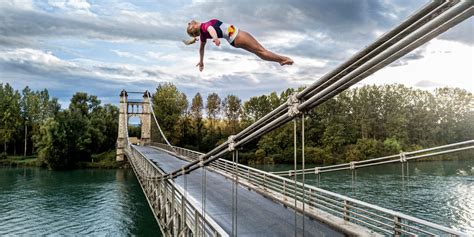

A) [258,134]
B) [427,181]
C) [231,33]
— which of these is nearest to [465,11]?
[231,33]

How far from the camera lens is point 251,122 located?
5438 cm

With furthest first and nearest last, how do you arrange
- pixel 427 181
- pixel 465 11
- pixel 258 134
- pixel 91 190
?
pixel 91 190, pixel 427 181, pixel 258 134, pixel 465 11

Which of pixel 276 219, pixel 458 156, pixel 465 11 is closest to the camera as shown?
pixel 465 11

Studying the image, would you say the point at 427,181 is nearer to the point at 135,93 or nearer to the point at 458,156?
the point at 458,156

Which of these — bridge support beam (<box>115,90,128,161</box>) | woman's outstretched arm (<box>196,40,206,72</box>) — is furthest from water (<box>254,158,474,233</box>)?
bridge support beam (<box>115,90,128,161</box>)

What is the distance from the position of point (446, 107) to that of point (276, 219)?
46478 mm

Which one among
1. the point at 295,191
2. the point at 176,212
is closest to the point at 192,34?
the point at 295,191

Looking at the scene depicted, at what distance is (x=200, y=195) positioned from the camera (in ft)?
39.5

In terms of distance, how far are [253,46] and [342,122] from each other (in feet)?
168

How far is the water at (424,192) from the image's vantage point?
689 inches

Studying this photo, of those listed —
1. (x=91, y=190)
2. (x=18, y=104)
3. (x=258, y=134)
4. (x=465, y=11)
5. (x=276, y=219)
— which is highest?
(x=18, y=104)

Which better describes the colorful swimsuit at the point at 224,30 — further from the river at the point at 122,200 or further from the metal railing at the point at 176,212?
the river at the point at 122,200

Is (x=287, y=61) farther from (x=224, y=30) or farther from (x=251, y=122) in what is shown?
(x=251, y=122)

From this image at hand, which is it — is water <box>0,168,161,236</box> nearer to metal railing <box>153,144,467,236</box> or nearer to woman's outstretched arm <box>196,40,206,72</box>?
metal railing <box>153,144,467,236</box>
